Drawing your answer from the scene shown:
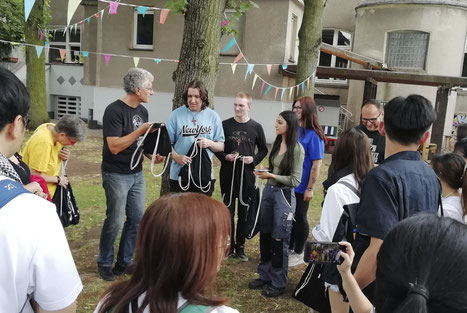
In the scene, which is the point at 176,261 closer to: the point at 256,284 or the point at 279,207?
the point at 279,207

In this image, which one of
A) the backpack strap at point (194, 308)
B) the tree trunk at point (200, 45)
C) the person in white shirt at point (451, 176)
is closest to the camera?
the backpack strap at point (194, 308)

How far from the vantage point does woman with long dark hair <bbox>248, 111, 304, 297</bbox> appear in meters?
3.81

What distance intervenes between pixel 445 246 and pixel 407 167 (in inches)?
39.0

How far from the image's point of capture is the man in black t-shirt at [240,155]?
14.5 feet

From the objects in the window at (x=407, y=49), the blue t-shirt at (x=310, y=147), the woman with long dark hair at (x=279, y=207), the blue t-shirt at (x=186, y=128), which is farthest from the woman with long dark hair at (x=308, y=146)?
the window at (x=407, y=49)

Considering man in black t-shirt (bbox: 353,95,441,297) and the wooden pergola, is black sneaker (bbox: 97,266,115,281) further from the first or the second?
the wooden pergola

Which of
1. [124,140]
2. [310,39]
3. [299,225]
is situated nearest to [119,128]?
[124,140]

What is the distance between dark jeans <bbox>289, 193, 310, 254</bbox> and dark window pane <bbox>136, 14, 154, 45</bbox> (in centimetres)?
1171

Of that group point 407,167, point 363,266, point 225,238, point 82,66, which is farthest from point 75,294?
point 82,66

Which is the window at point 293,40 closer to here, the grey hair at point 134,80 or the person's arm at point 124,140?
the grey hair at point 134,80

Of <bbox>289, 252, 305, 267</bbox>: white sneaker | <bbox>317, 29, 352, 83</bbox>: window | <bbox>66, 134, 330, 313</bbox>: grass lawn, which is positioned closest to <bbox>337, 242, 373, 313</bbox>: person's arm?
<bbox>66, 134, 330, 313</bbox>: grass lawn

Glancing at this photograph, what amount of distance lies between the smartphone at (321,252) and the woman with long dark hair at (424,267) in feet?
1.85

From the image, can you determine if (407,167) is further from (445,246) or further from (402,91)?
(402,91)

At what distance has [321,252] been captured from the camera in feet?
5.60
